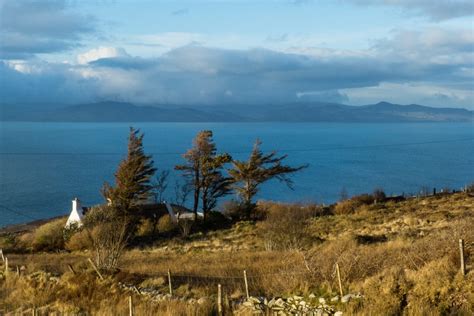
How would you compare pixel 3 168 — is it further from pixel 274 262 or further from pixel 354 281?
pixel 354 281

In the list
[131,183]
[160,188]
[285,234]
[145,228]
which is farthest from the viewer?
[160,188]

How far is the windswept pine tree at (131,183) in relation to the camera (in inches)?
1815

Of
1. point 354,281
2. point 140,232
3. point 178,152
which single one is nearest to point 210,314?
point 354,281

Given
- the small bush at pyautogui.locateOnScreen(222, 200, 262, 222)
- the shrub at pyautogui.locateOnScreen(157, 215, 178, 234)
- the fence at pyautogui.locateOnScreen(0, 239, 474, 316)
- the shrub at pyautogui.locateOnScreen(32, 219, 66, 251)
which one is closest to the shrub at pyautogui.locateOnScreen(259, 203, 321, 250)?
the fence at pyautogui.locateOnScreen(0, 239, 474, 316)

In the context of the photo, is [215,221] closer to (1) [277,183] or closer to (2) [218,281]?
(2) [218,281]

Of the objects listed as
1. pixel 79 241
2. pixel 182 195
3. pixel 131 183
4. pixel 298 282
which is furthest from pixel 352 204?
pixel 182 195

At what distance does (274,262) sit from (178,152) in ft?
422

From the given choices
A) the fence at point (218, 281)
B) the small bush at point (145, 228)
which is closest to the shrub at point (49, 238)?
the small bush at point (145, 228)

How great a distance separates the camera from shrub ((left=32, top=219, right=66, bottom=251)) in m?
42.5

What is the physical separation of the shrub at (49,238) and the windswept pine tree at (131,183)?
5.31m

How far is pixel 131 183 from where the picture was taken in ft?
153

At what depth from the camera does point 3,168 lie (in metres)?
115

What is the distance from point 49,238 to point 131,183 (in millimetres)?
8555

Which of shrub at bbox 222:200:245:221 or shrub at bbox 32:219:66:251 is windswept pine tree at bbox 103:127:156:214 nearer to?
shrub at bbox 32:219:66:251
